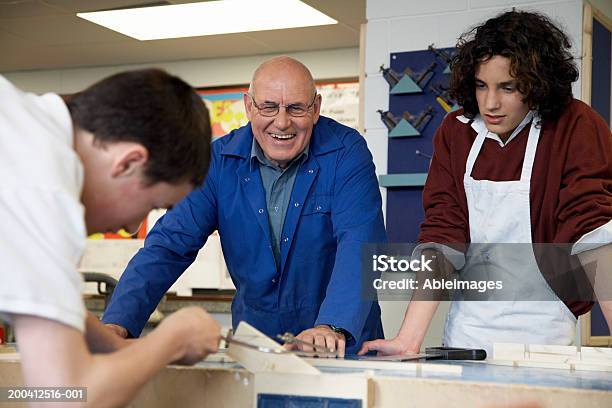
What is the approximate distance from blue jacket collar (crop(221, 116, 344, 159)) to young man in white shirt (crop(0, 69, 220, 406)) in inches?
39.0

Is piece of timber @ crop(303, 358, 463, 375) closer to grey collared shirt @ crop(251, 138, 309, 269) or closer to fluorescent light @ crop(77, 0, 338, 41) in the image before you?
grey collared shirt @ crop(251, 138, 309, 269)

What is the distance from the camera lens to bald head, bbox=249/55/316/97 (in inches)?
82.9

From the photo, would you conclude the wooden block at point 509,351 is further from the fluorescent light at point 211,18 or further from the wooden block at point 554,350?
the fluorescent light at point 211,18

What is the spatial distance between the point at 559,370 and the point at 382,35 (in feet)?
9.01

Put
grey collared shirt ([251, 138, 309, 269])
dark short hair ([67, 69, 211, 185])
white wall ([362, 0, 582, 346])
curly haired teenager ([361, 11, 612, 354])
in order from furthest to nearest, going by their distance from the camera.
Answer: white wall ([362, 0, 582, 346])
grey collared shirt ([251, 138, 309, 269])
curly haired teenager ([361, 11, 612, 354])
dark short hair ([67, 69, 211, 185])

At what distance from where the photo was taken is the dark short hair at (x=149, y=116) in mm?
1097

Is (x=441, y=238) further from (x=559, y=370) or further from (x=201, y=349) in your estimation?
(x=201, y=349)

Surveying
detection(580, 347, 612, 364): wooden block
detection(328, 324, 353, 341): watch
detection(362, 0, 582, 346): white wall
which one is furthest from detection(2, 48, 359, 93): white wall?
detection(580, 347, 612, 364): wooden block

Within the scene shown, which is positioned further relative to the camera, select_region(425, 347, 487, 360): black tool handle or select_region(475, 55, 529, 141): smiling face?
select_region(475, 55, 529, 141): smiling face

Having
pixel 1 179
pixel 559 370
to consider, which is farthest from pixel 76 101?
pixel 559 370

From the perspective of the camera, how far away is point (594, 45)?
3.81 metres

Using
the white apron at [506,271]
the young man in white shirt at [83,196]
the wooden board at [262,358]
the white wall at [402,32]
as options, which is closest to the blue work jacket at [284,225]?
the white apron at [506,271]

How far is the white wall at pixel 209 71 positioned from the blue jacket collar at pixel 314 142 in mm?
3712

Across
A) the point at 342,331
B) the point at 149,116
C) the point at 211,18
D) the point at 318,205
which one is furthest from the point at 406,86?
the point at 149,116
